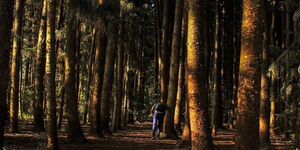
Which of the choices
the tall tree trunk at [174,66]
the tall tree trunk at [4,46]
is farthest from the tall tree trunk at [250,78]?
the tall tree trunk at [174,66]

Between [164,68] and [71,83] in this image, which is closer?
[71,83]

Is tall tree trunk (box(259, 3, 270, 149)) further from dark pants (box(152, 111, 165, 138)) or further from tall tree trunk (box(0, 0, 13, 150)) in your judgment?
tall tree trunk (box(0, 0, 13, 150))

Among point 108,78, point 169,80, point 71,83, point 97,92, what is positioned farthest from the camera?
point 108,78

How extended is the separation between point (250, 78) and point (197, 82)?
209cm

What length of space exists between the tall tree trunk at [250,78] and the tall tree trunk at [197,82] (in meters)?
1.76

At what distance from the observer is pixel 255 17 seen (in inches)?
270

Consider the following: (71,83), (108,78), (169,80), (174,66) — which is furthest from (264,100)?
(71,83)

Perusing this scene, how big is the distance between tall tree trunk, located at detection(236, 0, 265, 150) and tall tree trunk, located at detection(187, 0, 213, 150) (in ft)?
5.78

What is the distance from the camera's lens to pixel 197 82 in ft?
28.6

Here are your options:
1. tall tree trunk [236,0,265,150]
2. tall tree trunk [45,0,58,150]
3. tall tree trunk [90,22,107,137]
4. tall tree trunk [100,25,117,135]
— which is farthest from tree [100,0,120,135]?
tall tree trunk [236,0,265,150]

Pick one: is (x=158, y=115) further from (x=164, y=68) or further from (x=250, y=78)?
(x=250, y=78)

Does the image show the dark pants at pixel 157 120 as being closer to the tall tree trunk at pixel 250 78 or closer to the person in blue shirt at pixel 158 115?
the person in blue shirt at pixel 158 115

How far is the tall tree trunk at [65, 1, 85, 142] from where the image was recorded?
1348cm

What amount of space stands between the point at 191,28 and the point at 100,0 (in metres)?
7.87
